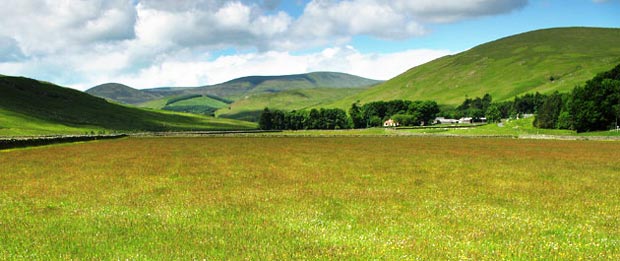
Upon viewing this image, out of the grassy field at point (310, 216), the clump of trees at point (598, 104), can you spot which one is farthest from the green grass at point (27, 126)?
the clump of trees at point (598, 104)

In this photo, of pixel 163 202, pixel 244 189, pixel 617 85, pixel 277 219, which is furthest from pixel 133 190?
pixel 617 85

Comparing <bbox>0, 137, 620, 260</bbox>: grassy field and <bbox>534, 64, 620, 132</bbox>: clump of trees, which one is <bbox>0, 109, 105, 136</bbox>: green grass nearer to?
<bbox>0, 137, 620, 260</bbox>: grassy field

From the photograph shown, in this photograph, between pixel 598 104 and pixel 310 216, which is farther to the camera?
pixel 598 104

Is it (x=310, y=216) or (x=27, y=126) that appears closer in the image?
(x=310, y=216)

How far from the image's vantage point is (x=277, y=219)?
653 inches

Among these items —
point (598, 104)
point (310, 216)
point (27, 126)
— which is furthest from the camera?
point (27, 126)

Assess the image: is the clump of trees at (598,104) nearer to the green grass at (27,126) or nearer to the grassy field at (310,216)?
the grassy field at (310,216)

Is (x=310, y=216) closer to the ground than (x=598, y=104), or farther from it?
closer to the ground

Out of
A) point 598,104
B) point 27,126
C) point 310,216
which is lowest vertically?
point 310,216

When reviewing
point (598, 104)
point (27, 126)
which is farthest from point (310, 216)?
point (27, 126)

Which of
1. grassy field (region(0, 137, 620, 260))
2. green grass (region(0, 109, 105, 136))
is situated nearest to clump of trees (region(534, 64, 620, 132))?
grassy field (region(0, 137, 620, 260))

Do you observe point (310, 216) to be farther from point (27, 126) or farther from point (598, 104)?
point (27, 126)

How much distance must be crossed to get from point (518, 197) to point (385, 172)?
40.1 feet

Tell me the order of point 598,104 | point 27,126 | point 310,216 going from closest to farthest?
point 310,216
point 598,104
point 27,126
